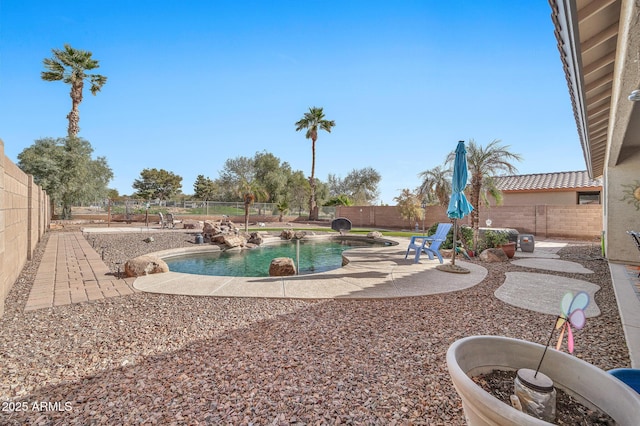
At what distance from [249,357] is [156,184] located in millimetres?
49800

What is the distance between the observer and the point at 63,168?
18.3 m

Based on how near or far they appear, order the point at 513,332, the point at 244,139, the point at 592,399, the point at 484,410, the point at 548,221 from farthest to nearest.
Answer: the point at 244,139, the point at 548,221, the point at 513,332, the point at 592,399, the point at 484,410

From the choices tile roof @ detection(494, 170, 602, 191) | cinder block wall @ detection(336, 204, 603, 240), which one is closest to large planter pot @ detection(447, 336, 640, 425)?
cinder block wall @ detection(336, 204, 603, 240)

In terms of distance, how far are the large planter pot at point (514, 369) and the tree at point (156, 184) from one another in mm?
50256

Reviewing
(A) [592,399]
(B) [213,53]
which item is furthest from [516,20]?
(B) [213,53]

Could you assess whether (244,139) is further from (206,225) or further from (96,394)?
(96,394)

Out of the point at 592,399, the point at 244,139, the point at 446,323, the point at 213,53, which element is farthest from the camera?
the point at 244,139

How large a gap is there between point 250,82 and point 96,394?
11698 millimetres

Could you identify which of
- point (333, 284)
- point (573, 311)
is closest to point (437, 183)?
point (333, 284)

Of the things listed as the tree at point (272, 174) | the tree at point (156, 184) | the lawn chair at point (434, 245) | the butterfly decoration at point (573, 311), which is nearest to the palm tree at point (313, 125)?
the tree at point (272, 174)

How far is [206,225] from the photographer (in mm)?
12562

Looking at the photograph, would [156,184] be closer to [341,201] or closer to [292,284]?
[341,201]

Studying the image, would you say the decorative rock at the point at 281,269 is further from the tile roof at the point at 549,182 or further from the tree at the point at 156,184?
the tree at the point at 156,184

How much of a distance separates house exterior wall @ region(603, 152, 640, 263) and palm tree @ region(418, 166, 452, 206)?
21.7 feet
